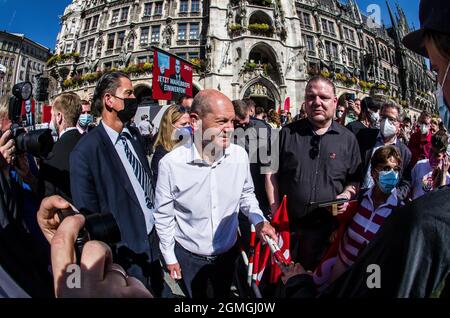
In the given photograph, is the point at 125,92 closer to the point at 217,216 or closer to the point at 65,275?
the point at 217,216

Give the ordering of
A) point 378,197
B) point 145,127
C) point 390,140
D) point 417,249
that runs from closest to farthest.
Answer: point 417,249
point 378,197
point 390,140
point 145,127

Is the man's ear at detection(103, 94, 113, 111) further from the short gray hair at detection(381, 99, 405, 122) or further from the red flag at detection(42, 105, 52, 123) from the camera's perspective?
the short gray hair at detection(381, 99, 405, 122)

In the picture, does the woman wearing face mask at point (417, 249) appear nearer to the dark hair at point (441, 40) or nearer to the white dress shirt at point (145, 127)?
the dark hair at point (441, 40)

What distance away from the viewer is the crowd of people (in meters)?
0.78

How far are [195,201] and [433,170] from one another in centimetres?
333

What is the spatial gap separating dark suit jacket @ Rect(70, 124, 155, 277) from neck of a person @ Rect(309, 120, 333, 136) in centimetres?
197

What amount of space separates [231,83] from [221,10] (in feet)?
23.3

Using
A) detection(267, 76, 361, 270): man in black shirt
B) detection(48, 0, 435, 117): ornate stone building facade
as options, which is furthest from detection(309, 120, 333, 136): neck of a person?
detection(48, 0, 435, 117): ornate stone building facade

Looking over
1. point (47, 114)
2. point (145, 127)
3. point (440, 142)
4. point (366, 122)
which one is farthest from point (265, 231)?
point (145, 127)

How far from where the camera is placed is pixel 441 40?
0.81m

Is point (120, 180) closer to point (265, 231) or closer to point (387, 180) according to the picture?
point (265, 231)

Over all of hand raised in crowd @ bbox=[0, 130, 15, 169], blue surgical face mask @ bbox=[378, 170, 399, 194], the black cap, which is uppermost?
the black cap

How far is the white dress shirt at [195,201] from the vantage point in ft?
7.14

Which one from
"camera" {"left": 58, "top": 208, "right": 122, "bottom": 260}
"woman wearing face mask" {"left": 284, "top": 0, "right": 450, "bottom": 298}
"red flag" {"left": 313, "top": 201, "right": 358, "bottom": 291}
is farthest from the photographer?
"red flag" {"left": 313, "top": 201, "right": 358, "bottom": 291}
